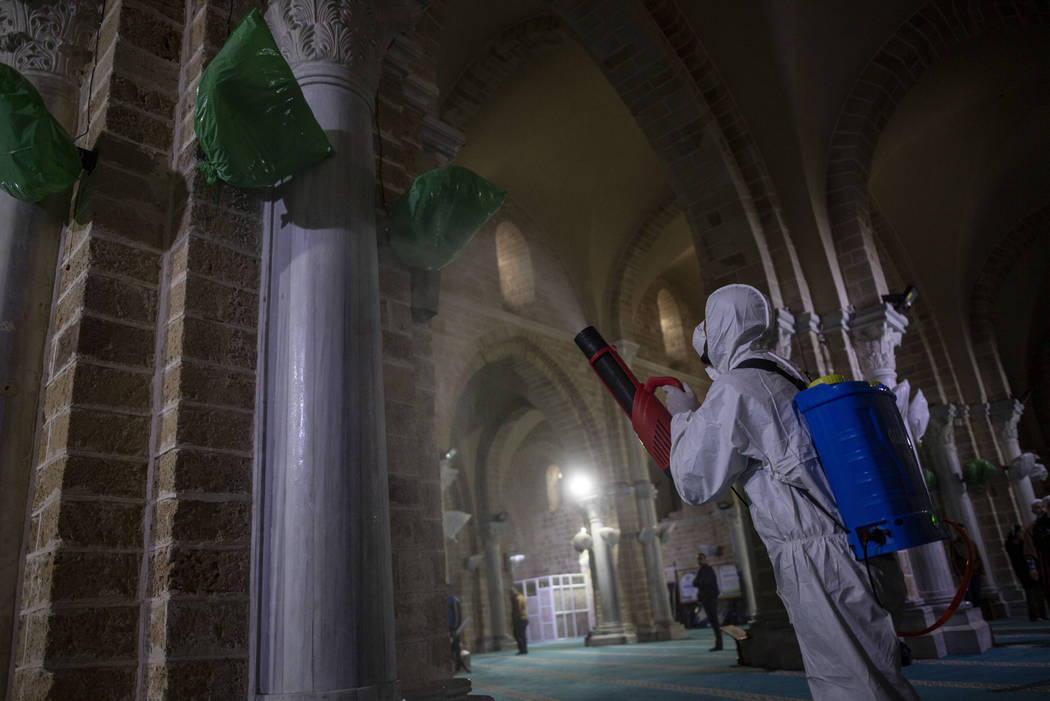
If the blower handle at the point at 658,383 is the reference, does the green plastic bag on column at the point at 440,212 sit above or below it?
above

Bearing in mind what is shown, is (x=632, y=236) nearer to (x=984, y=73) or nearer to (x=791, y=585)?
(x=984, y=73)

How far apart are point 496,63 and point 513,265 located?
4435 millimetres

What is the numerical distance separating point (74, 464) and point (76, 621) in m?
0.46

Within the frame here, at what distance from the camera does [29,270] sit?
2547 millimetres

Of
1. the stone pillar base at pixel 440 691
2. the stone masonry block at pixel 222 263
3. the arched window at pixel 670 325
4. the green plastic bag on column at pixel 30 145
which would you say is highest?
the arched window at pixel 670 325

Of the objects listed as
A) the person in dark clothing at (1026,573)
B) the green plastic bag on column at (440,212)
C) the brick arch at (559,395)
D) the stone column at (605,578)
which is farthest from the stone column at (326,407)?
the stone column at (605,578)

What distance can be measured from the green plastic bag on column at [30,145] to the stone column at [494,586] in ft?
48.4

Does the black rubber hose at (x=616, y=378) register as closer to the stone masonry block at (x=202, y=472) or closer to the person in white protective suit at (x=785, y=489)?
the person in white protective suit at (x=785, y=489)

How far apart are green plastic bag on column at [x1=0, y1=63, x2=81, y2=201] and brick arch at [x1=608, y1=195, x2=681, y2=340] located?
11.8m

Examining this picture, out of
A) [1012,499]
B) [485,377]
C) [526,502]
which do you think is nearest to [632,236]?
[485,377]

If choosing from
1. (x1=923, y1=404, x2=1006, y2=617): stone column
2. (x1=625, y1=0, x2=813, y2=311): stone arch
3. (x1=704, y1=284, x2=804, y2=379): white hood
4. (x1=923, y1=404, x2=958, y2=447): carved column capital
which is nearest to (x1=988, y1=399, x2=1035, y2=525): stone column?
(x1=923, y1=404, x2=1006, y2=617): stone column

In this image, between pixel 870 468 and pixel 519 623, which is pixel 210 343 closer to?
pixel 870 468

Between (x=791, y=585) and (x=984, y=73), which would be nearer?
(x=791, y=585)

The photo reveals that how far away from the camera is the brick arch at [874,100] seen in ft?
25.3
